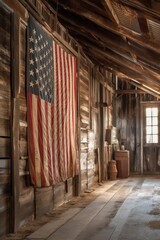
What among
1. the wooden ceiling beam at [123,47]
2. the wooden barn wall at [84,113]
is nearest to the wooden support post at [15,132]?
the wooden ceiling beam at [123,47]

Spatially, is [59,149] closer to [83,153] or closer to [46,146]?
[46,146]

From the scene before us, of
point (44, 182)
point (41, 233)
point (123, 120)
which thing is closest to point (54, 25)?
point (44, 182)

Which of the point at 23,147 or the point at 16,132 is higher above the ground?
the point at 16,132

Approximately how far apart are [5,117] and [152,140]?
11.9m

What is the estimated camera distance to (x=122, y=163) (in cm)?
1473

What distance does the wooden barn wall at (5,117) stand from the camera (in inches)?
203

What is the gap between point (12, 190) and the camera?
5.39m

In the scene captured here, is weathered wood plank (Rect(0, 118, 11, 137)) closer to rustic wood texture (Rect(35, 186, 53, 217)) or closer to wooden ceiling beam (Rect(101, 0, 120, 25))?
rustic wood texture (Rect(35, 186, 53, 217))

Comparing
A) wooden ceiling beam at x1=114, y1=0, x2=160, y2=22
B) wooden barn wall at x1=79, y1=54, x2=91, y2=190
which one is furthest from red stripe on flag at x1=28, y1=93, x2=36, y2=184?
wooden barn wall at x1=79, y1=54, x2=91, y2=190

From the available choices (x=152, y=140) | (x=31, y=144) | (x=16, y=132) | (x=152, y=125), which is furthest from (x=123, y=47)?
(x=152, y=140)

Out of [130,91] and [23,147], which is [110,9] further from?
[130,91]

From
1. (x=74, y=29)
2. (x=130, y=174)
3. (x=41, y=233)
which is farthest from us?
(x=130, y=174)

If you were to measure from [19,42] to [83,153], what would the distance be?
5.22 meters

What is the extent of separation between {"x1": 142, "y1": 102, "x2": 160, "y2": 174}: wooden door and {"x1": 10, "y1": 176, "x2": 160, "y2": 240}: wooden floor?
7.32 meters
